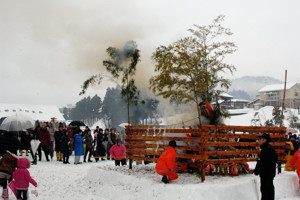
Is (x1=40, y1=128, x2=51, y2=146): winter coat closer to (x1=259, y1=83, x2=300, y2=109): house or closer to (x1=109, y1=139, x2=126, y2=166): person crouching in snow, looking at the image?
(x1=109, y1=139, x2=126, y2=166): person crouching in snow

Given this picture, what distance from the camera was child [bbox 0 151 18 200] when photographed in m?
7.88

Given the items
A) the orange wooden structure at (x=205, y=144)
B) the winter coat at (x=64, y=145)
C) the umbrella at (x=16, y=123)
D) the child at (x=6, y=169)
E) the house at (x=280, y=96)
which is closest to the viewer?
the child at (x=6, y=169)

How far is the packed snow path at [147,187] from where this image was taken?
24.5 feet

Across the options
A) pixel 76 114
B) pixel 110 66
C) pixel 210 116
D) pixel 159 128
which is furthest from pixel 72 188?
pixel 76 114

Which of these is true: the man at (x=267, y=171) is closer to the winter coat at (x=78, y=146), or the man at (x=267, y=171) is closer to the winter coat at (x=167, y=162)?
the winter coat at (x=167, y=162)

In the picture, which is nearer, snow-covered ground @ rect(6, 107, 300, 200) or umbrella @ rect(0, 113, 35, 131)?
snow-covered ground @ rect(6, 107, 300, 200)

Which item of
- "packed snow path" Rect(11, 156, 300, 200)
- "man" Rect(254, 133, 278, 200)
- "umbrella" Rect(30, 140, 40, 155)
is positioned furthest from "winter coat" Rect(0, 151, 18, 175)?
"umbrella" Rect(30, 140, 40, 155)

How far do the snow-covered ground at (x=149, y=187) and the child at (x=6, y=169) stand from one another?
3.54ft

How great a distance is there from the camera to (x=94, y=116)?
97062 millimetres

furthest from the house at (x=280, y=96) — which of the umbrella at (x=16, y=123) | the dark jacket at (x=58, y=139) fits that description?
the umbrella at (x=16, y=123)

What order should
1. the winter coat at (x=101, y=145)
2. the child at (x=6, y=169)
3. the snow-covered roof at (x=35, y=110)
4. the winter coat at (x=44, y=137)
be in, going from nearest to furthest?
the child at (x=6, y=169)
the winter coat at (x=44, y=137)
the winter coat at (x=101, y=145)
the snow-covered roof at (x=35, y=110)

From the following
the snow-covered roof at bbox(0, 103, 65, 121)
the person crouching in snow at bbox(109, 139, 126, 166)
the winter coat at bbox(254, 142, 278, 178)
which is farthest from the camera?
the snow-covered roof at bbox(0, 103, 65, 121)

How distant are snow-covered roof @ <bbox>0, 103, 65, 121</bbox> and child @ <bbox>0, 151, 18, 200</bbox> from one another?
50.5 metres

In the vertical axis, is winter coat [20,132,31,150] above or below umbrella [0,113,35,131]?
below
